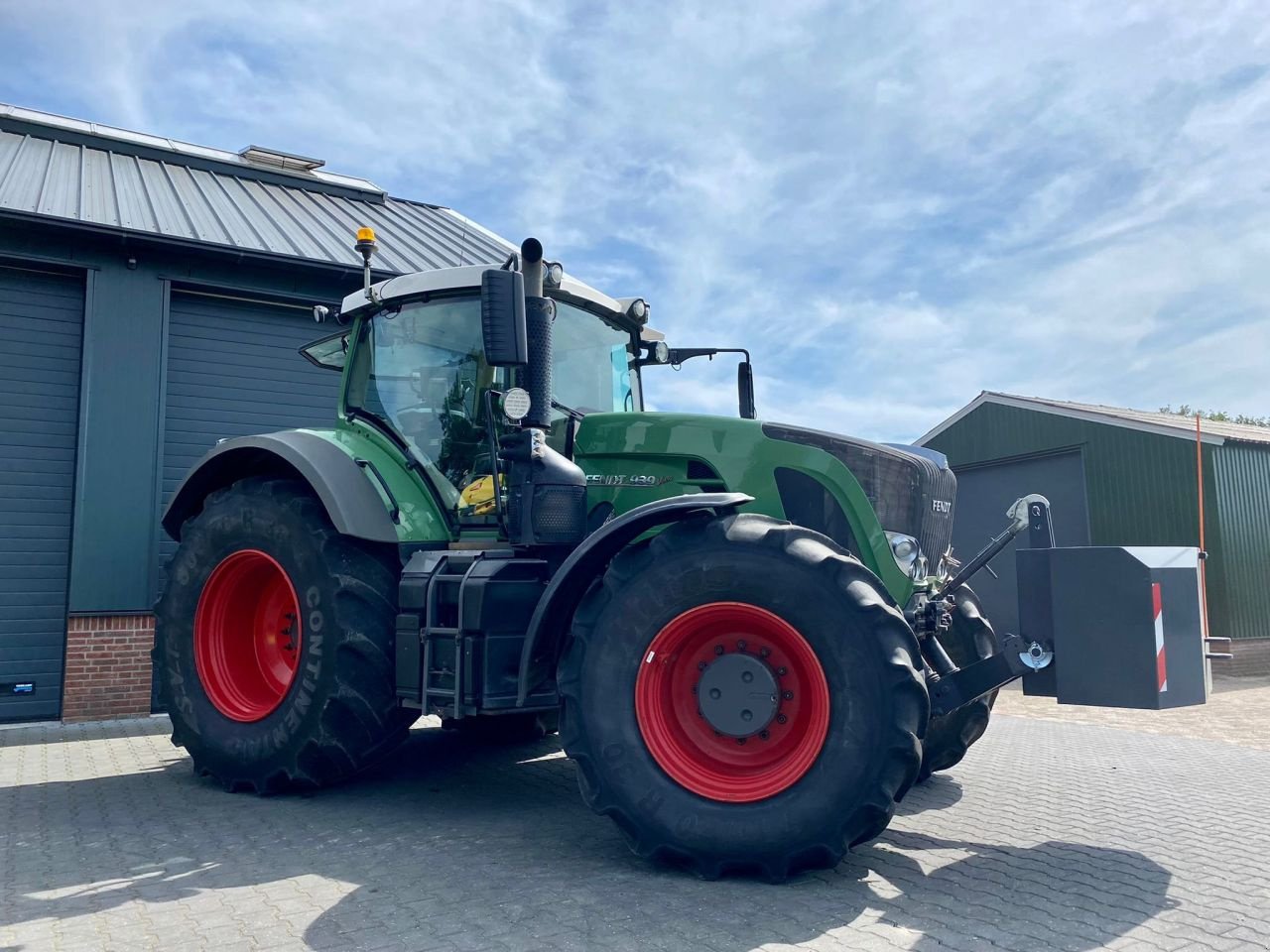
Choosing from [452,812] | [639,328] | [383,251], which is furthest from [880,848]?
[383,251]

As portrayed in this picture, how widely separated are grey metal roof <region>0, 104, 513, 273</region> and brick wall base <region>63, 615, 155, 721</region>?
3.39 metres

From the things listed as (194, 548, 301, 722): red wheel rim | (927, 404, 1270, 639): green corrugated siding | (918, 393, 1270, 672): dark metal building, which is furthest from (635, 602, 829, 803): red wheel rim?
(927, 404, 1270, 639): green corrugated siding

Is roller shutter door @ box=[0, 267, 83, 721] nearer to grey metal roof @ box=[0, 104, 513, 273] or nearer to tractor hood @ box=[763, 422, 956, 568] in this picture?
grey metal roof @ box=[0, 104, 513, 273]

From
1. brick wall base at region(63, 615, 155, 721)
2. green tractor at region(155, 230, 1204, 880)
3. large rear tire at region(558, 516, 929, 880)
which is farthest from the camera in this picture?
brick wall base at region(63, 615, 155, 721)

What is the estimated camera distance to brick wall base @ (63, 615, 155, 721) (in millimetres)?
8391

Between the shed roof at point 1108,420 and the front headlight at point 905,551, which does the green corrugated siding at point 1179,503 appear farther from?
the front headlight at point 905,551

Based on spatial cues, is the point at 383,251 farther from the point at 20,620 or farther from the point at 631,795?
the point at 631,795

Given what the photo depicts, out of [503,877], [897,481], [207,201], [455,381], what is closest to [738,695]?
[503,877]

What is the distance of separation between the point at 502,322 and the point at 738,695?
6.03 feet

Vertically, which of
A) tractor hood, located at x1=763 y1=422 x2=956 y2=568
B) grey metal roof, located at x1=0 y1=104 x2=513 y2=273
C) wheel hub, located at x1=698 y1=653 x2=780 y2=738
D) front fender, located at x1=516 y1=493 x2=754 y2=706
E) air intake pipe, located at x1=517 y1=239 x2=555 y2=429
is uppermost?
grey metal roof, located at x1=0 y1=104 x2=513 y2=273

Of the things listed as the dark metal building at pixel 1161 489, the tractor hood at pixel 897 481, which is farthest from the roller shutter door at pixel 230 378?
the dark metal building at pixel 1161 489

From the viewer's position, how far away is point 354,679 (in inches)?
196

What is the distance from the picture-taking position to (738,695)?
12.9ft

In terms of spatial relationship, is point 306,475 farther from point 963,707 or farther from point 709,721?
point 963,707
